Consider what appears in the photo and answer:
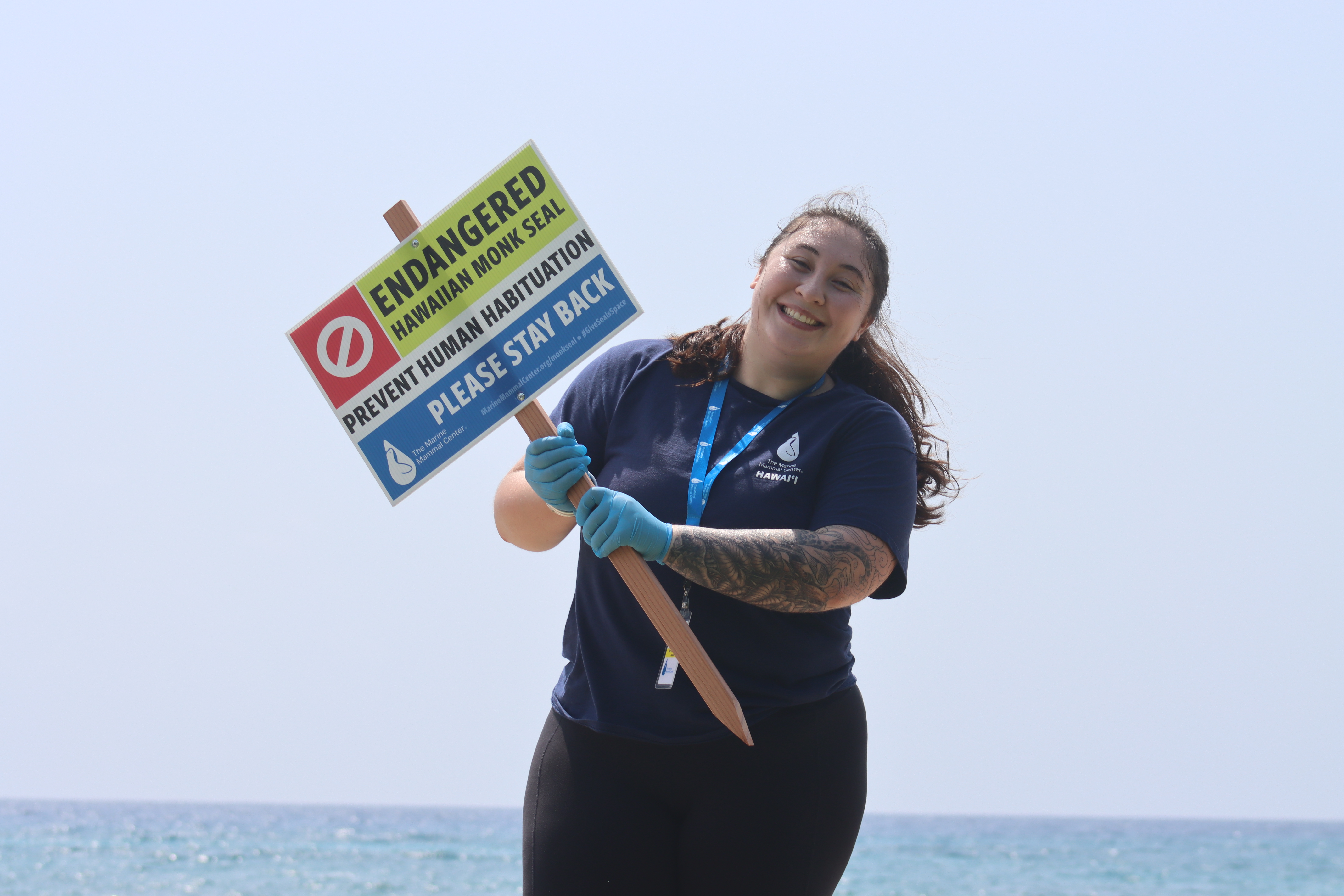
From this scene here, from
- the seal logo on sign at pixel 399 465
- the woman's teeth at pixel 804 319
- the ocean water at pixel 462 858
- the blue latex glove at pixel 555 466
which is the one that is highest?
the seal logo on sign at pixel 399 465

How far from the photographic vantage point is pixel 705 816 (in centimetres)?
172

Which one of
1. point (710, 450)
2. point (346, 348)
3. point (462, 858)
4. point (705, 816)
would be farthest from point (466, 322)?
point (462, 858)

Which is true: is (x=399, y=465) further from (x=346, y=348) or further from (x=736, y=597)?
(x=736, y=597)

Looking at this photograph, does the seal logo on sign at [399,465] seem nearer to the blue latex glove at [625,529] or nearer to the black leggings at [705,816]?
→ the blue latex glove at [625,529]

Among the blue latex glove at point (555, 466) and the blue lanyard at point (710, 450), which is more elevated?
the blue latex glove at point (555, 466)

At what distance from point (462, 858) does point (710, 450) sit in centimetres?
1939

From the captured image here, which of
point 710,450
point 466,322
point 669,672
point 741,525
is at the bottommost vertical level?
point 669,672

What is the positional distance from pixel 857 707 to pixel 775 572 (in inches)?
16.4

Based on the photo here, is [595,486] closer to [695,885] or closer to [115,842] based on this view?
[695,885]

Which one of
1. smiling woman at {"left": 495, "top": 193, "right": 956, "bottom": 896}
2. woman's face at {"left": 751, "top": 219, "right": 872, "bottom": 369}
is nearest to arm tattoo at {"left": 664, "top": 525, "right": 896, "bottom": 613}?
smiling woman at {"left": 495, "top": 193, "right": 956, "bottom": 896}

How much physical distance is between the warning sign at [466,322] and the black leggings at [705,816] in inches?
23.2

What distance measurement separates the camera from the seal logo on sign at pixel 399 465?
1814 mm

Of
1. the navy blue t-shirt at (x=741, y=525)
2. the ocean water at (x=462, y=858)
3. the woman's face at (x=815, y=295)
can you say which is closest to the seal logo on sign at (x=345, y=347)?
the navy blue t-shirt at (x=741, y=525)

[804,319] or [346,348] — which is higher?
[346,348]
